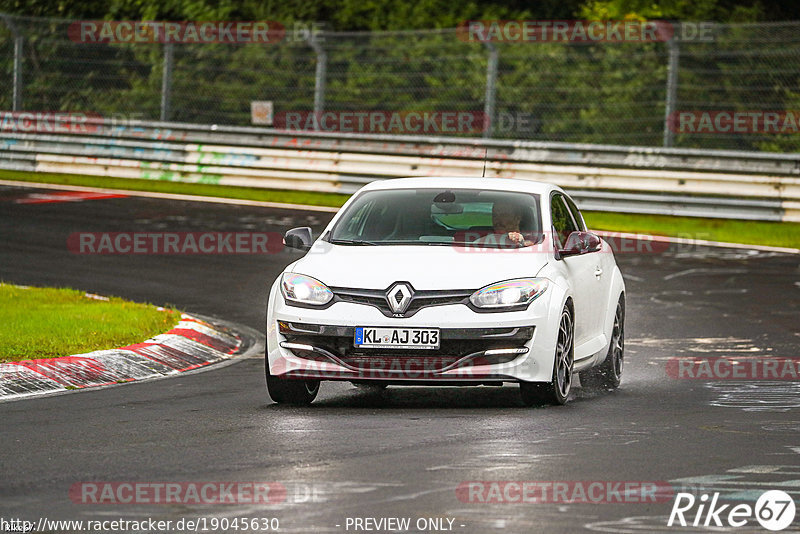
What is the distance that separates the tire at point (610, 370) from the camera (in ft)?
37.0

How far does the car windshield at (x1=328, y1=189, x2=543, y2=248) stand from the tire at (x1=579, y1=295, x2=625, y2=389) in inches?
50.8

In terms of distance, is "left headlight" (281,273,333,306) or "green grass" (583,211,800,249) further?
"green grass" (583,211,800,249)

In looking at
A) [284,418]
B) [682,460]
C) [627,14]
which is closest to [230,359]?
[284,418]

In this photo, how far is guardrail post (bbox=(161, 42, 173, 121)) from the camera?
27837 mm

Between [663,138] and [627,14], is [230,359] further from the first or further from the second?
[627,14]

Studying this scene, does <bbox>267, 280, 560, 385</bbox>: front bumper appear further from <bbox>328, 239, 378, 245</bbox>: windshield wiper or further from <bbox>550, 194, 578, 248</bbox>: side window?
<bbox>550, 194, 578, 248</bbox>: side window

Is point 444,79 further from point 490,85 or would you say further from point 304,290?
point 304,290

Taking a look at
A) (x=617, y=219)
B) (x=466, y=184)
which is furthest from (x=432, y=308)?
(x=617, y=219)

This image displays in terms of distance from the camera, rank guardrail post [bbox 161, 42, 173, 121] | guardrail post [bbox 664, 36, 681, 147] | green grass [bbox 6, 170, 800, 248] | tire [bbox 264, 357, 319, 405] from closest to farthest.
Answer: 1. tire [bbox 264, 357, 319, 405]
2. green grass [bbox 6, 170, 800, 248]
3. guardrail post [bbox 664, 36, 681, 147]
4. guardrail post [bbox 161, 42, 173, 121]

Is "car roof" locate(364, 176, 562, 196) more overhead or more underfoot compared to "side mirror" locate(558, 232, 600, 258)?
more overhead

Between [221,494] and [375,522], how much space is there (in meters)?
0.84
